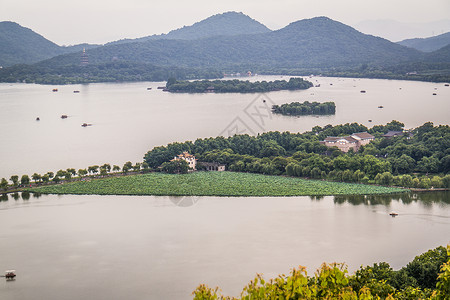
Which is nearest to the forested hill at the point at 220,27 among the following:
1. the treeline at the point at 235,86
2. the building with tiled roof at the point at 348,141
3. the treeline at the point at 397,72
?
the treeline at the point at 397,72

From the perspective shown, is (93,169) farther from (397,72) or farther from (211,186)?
(397,72)

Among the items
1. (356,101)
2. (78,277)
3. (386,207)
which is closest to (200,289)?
(78,277)

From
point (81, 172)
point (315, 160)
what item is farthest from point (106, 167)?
point (315, 160)

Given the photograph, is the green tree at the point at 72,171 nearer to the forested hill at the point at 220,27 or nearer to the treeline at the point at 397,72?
the treeline at the point at 397,72

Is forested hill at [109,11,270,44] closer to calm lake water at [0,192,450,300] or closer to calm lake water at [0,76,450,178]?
calm lake water at [0,76,450,178]

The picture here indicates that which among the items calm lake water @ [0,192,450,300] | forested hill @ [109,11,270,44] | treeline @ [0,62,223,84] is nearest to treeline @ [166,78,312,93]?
treeline @ [0,62,223,84]
